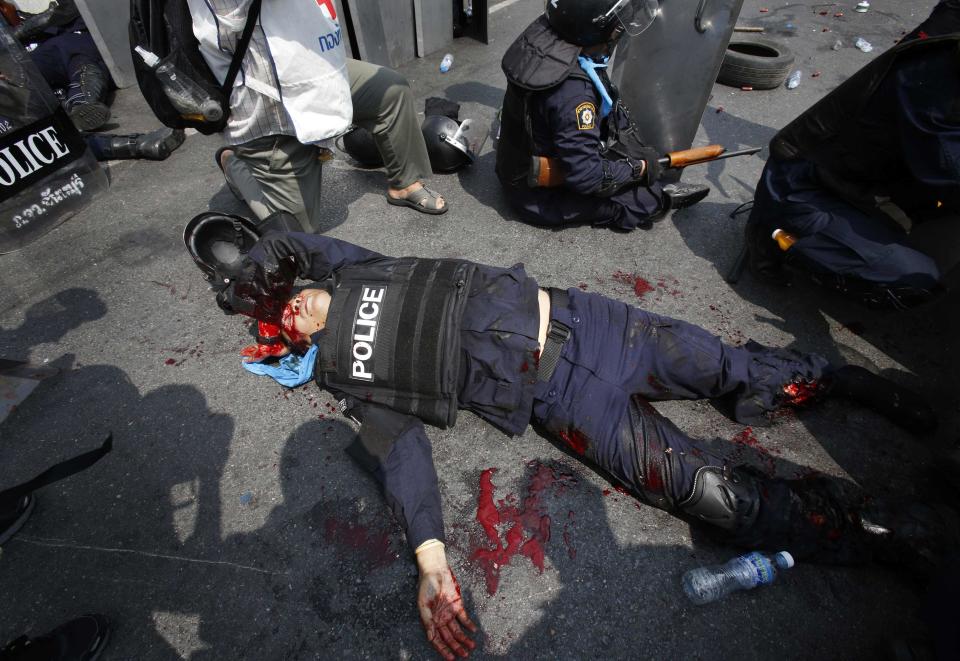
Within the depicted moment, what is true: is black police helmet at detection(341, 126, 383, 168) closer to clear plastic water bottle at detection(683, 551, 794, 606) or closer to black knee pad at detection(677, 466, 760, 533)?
black knee pad at detection(677, 466, 760, 533)

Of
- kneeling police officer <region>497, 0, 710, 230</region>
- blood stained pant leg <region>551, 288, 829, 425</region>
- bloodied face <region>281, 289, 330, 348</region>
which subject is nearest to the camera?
blood stained pant leg <region>551, 288, 829, 425</region>

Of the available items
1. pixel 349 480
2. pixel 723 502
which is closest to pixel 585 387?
pixel 723 502

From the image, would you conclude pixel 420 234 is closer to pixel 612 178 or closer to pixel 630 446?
pixel 612 178

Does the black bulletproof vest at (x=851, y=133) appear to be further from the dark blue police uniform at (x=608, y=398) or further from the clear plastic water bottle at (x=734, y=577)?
the clear plastic water bottle at (x=734, y=577)

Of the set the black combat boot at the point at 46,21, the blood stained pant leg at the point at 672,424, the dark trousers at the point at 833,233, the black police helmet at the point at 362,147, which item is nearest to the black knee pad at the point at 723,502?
the blood stained pant leg at the point at 672,424

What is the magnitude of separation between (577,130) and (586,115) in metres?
0.09

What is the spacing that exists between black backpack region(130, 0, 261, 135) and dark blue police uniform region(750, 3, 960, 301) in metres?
3.05

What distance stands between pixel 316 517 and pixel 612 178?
261cm

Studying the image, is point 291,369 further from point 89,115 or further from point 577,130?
point 89,115

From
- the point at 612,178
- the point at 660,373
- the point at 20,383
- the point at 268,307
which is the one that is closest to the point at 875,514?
the point at 660,373

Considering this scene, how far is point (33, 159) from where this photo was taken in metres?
3.11

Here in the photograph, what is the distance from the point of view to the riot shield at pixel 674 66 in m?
2.97

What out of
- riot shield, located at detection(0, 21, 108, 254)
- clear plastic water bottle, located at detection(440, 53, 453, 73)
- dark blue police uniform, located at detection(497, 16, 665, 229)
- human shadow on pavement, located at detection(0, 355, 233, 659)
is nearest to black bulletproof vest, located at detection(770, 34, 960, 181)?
dark blue police uniform, located at detection(497, 16, 665, 229)

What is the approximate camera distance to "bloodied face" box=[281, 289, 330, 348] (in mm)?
2285
